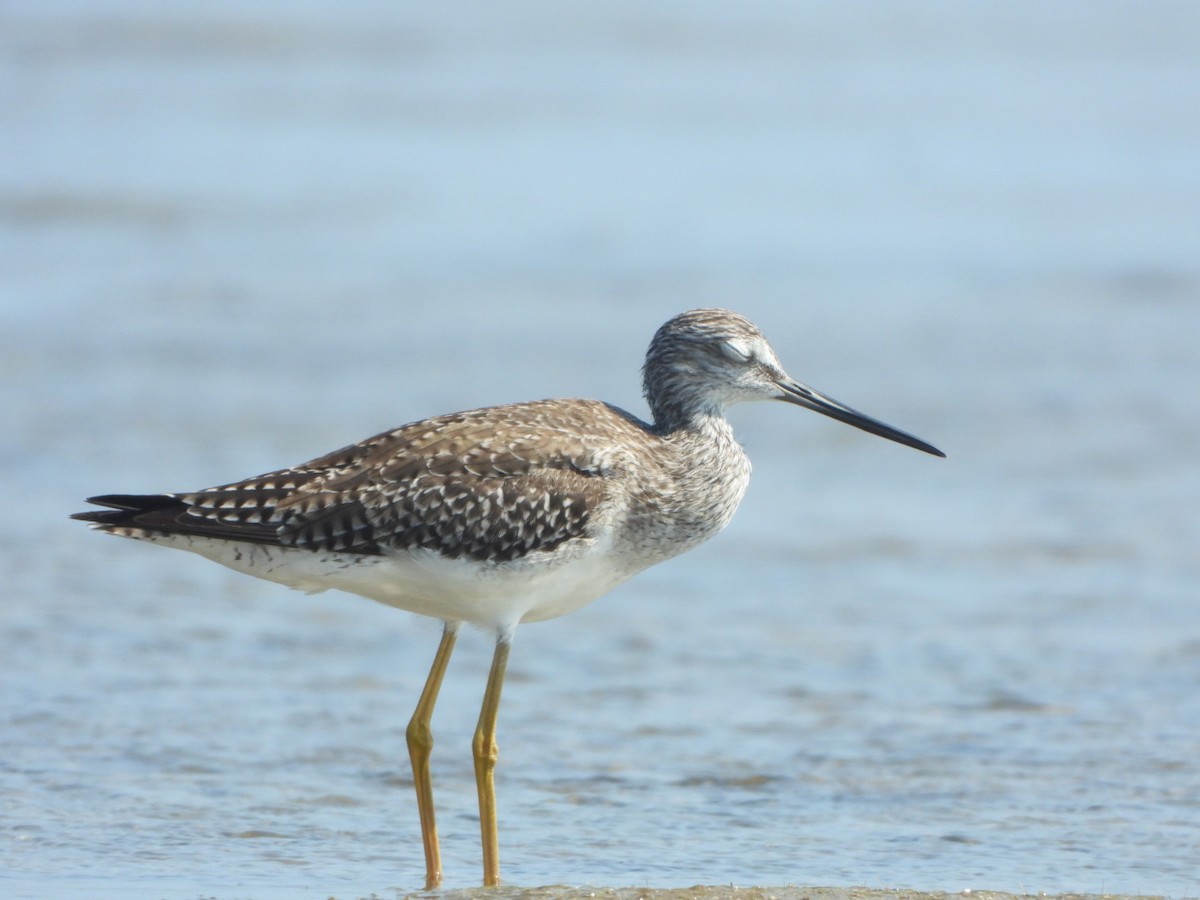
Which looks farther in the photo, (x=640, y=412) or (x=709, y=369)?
(x=640, y=412)

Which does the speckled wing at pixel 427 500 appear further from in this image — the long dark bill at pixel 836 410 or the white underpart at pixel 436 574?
the long dark bill at pixel 836 410

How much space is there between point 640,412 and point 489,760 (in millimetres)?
6685

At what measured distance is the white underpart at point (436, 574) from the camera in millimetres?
6465

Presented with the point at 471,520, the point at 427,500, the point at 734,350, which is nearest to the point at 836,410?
the point at 734,350

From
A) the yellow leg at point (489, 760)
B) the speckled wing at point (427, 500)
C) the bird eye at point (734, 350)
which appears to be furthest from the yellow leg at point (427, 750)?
the bird eye at point (734, 350)

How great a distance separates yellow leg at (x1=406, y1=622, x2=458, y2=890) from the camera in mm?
6598

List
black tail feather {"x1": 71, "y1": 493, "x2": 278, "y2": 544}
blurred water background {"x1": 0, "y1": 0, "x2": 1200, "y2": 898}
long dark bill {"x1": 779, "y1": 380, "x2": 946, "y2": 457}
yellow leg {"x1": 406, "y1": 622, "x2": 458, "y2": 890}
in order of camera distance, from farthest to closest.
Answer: long dark bill {"x1": 779, "y1": 380, "x2": 946, "y2": 457}
blurred water background {"x1": 0, "y1": 0, "x2": 1200, "y2": 898}
yellow leg {"x1": 406, "y1": 622, "x2": 458, "y2": 890}
black tail feather {"x1": 71, "y1": 493, "x2": 278, "y2": 544}

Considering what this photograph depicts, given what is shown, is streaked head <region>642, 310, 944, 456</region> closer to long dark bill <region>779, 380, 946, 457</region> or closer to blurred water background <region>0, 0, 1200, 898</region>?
long dark bill <region>779, 380, 946, 457</region>

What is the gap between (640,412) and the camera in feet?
43.6

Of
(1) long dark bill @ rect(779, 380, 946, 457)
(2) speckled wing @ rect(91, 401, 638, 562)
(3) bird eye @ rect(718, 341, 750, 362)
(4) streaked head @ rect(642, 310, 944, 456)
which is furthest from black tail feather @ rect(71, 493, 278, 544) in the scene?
(1) long dark bill @ rect(779, 380, 946, 457)

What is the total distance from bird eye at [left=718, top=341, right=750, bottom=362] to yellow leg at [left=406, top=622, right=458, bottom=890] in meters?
1.55

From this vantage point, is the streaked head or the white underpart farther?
the streaked head

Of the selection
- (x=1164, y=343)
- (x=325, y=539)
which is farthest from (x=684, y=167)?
(x=325, y=539)

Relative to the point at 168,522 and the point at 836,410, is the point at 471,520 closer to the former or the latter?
the point at 168,522
